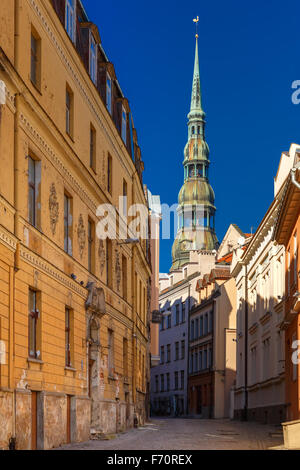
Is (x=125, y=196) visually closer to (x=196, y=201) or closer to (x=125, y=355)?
(x=125, y=355)

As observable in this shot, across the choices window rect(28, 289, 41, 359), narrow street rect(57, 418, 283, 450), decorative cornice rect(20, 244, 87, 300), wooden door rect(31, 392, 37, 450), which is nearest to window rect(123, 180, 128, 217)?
narrow street rect(57, 418, 283, 450)

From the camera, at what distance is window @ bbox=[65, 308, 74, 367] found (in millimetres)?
21202

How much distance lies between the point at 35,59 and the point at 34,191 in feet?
10.2

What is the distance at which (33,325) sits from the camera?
17.9 meters

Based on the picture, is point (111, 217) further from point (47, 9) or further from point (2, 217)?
point (2, 217)

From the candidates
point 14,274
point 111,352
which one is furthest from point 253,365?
point 14,274

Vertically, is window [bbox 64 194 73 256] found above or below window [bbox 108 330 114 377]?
above

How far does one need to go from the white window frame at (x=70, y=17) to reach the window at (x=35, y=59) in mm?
2936

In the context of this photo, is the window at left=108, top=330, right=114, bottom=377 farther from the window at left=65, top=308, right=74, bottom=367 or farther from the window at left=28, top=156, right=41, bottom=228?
the window at left=28, top=156, right=41, bottom=228

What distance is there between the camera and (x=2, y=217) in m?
15.5

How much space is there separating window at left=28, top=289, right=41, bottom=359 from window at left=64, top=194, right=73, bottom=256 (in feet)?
11.3

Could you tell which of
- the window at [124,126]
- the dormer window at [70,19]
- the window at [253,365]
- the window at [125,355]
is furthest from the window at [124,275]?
the window at [253,365]

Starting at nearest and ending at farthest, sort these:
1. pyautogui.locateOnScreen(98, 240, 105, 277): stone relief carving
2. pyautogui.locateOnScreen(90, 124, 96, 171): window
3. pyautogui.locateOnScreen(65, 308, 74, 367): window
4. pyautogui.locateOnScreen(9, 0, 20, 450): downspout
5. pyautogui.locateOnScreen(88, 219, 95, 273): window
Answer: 1. pyautogui.locateOnScreen(9, 0, 20, 450): downspout
2. pyautogui.locateOnScreen(65, 308, 74, 367): window
3. pyautogui.locateOnScreen(88, 219, 95, 273): window
4. pyautogui.locateOnScreen(90, 124, 96, 171): window
5. pyautogui.locateOnScreen(98, 240, 105, 277): stone relief carving
